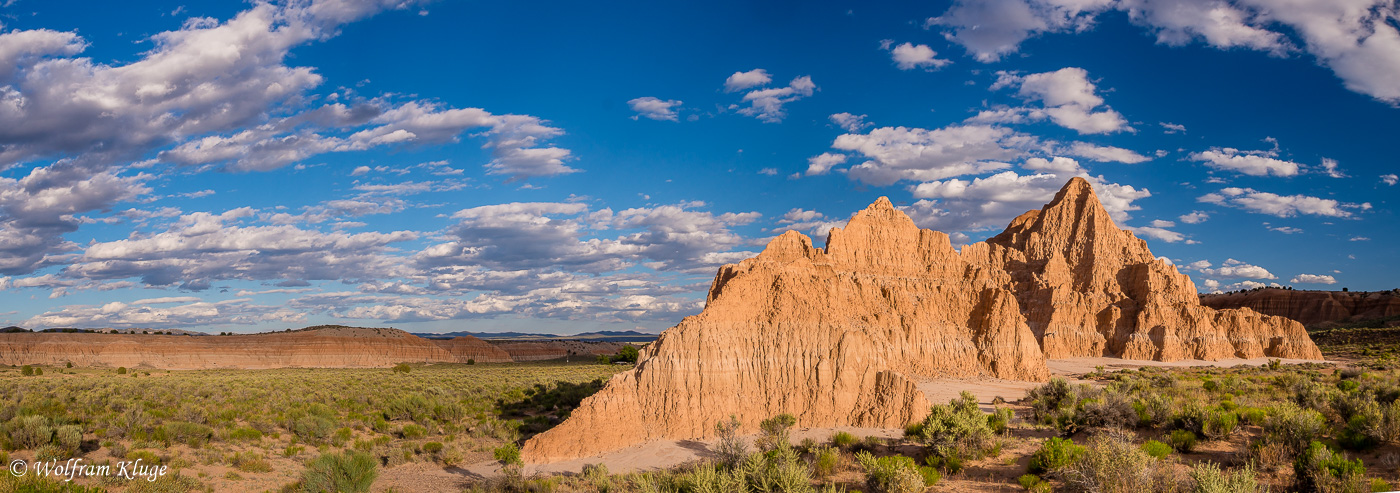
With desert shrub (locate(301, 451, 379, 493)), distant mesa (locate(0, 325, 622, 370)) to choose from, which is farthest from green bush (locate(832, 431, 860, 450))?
distant mesa (locate(0, 325, 622, 370))

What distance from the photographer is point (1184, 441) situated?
1548 cm

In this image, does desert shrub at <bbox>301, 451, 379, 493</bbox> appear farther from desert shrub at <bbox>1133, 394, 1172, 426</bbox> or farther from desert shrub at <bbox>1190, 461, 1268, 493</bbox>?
desert shrub at <bbox>1133, 394, 1172, 426</bbox>

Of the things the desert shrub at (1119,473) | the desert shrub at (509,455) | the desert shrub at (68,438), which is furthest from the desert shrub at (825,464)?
the desert shrub at (68,438)

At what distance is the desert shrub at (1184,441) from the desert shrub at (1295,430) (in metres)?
1.32

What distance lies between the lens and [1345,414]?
55.9 ft

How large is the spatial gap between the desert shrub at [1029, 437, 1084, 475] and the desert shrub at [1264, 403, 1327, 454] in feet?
12.9

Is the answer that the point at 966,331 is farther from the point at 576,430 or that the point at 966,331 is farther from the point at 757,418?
the point at 576,430

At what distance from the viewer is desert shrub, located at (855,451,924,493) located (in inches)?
531

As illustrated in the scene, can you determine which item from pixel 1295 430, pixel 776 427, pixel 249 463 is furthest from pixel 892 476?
pixel 249 463

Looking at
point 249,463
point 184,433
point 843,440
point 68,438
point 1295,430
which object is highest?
point 1295,430

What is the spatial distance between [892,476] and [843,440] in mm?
5854

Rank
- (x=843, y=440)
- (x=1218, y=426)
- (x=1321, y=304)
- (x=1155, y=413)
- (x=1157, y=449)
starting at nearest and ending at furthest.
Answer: (x=1157, y=449)
(x=1218, y=426)
(x=1155, y=413)
(x=843, y=440)
(x=1321, y=304)

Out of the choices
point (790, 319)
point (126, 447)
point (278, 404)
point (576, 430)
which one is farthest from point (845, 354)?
point (278, 404)

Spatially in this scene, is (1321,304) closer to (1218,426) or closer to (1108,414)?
(1108,414)
